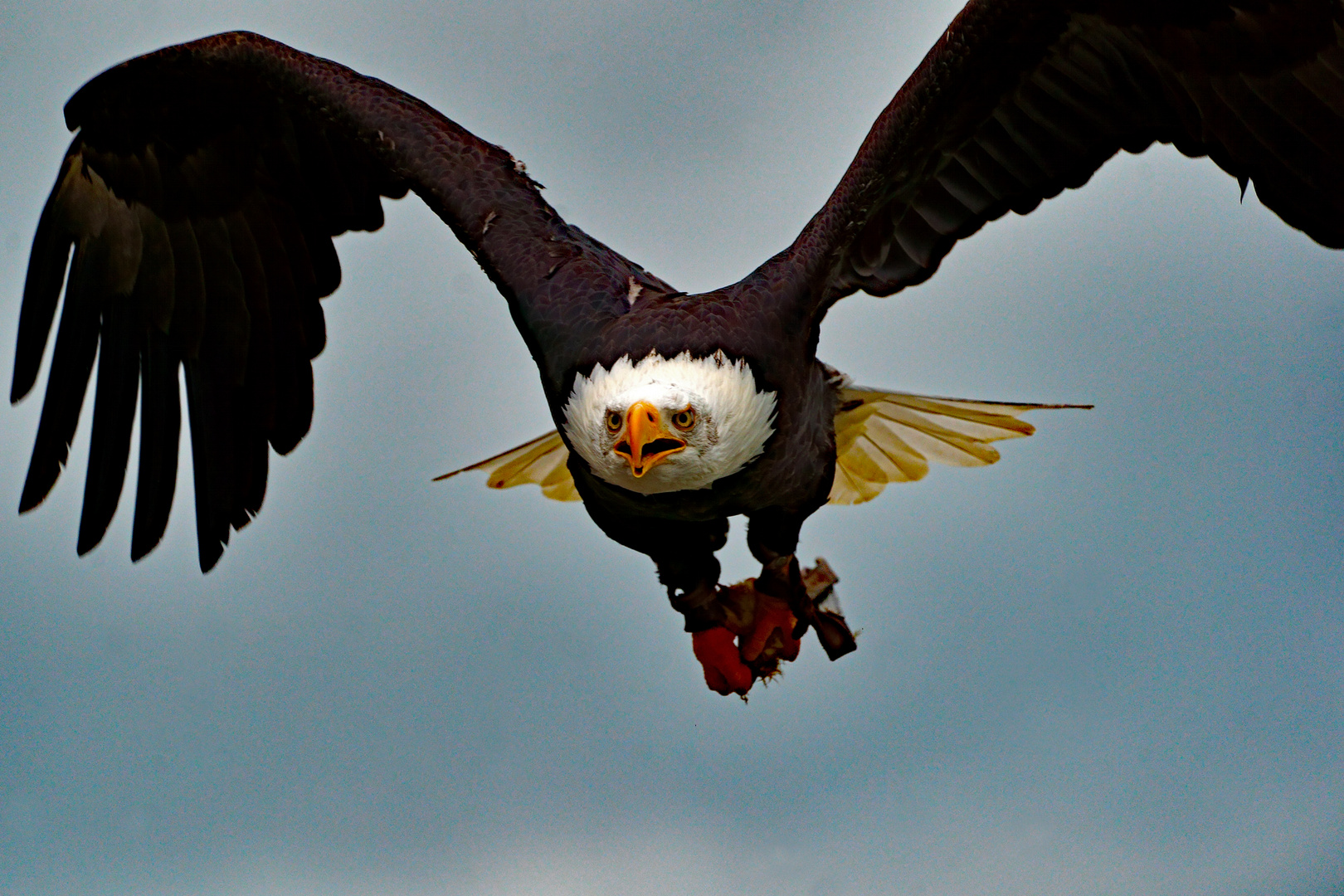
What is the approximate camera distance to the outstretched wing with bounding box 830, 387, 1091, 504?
236 inches

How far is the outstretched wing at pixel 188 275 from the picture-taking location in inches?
239

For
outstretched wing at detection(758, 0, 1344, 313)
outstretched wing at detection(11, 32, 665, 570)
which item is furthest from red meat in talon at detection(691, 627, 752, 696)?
outstretched wing at detection(11, 32, 665, 570)

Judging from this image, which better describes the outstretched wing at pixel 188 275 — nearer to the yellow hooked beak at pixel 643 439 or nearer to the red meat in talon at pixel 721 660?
the red meat in talon at pixel 721 660

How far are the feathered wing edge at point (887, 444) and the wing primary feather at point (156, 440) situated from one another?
1156 millimetres

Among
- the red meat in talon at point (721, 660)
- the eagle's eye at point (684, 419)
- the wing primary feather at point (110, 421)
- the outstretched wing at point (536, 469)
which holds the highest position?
the wing primary feather at point (110, 421)

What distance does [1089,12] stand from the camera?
463cm

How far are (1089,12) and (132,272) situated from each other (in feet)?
13.1

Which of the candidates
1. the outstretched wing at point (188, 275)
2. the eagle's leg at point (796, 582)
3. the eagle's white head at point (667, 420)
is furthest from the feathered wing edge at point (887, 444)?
the eagle's white head at point (667, 420)

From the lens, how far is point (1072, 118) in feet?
16.4

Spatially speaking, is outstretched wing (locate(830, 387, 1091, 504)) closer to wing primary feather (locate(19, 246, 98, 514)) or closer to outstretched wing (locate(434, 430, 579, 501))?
outstretched wing (locate(434, 430, 579, 501))

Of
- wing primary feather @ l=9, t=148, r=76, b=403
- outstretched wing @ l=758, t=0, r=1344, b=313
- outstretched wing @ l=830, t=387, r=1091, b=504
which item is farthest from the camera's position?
wing primary feather @ l=9, t=148, r=76, b=403

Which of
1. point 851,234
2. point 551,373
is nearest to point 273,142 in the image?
point 551,373

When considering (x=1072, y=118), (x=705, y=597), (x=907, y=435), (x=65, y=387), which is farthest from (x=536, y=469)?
(x=1072, y=118)

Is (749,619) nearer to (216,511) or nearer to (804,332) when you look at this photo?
(804,332)
